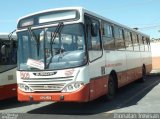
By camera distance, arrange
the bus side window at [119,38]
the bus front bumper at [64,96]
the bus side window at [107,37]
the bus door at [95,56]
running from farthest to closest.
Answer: the bus side window at [119,38]
the bus side window at [107,37]
the bus door at [95,56]
the bus front bumper at [64,96]

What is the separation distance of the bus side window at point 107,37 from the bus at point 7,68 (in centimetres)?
335

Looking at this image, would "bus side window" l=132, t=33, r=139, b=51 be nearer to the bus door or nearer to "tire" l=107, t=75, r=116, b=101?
"tire" l=107, t=75, r=116, b=101

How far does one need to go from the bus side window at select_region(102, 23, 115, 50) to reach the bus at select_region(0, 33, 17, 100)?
335 centimetres

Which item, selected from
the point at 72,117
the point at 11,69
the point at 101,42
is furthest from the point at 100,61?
the point at 11,69

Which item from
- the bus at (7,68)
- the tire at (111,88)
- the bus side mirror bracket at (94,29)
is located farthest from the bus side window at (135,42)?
the bus side mirror bracket at (94,29)

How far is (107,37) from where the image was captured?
1280 centimetres

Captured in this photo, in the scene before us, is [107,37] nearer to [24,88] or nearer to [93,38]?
[93,38]

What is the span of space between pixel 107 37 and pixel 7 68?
13.1 feet

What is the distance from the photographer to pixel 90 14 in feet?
36.7

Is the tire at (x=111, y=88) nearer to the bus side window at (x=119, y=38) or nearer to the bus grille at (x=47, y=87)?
the bus side window at (x=119, y=38)

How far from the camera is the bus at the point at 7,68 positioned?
12805 millimetres

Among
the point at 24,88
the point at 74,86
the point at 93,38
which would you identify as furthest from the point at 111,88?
the point at 24,88

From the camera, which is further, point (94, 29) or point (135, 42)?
point (135, 42)

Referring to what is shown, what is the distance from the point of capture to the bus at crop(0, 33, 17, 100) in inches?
504
